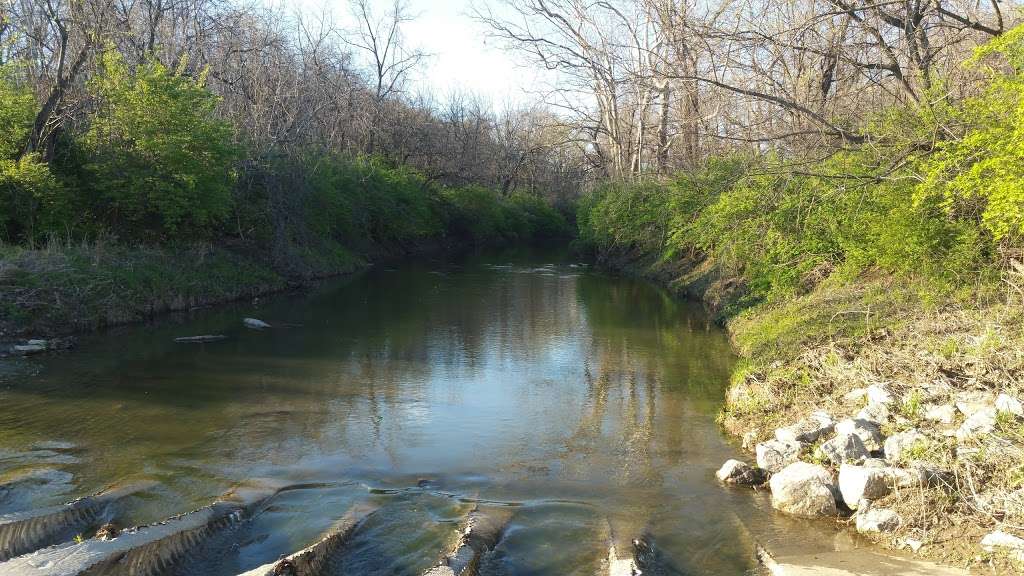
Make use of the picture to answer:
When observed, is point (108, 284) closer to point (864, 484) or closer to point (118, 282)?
point (118, 282)

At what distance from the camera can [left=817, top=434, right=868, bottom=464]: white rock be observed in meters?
8.80

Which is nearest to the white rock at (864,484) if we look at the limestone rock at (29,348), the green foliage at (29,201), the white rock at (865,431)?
the white rock at (865,431)

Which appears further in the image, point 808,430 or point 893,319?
point 893,319

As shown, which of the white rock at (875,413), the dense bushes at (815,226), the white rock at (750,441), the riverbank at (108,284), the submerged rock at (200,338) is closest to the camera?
the white rock at (875,413)

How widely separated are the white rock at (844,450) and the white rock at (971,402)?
3.95 ft

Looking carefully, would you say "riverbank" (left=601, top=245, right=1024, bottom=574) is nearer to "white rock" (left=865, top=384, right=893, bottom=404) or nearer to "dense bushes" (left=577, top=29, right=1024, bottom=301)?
"white rock" (left=865, top=384, right=893, bottom=404)

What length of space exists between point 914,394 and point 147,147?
792 inches

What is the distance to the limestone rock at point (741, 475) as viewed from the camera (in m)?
9.29

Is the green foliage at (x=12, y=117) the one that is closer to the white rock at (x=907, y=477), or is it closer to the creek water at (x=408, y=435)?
the creek water at (x=408, y=435)

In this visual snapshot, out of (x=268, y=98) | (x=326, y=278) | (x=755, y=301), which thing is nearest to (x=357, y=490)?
(x=755, y=301)

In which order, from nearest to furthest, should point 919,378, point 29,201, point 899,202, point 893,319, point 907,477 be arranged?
point 907,477, point 919,378, point 893,319, point 899,202, point 29,201

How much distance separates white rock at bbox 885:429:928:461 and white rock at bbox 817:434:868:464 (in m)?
0.26

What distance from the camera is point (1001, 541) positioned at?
665 cm

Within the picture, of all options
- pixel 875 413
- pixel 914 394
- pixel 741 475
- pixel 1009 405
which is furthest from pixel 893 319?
pixel 741 475
